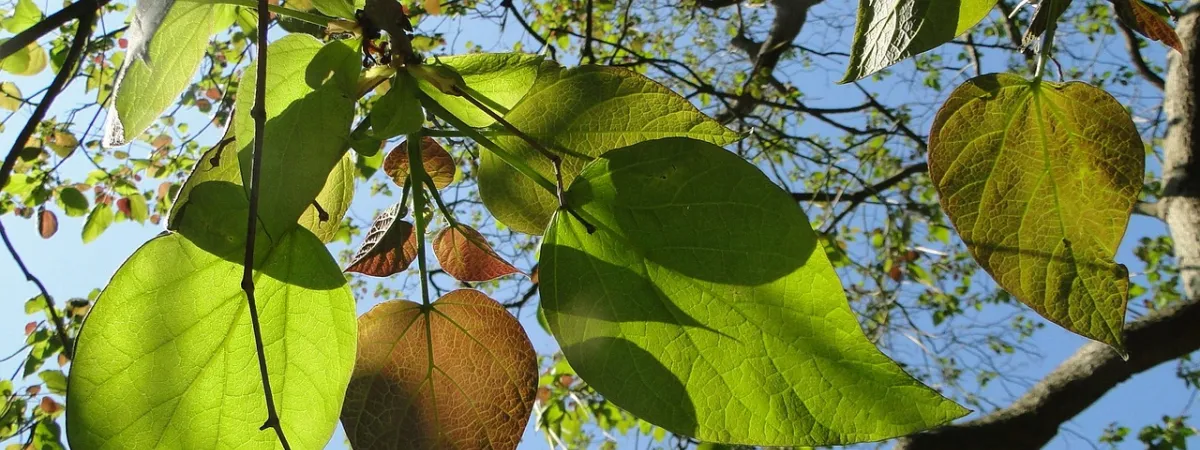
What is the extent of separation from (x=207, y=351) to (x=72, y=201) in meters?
1.13

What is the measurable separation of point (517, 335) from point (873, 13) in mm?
146

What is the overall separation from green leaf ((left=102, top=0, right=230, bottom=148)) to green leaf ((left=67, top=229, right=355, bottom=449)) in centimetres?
6

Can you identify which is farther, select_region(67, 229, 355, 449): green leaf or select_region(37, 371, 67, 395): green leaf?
select_region(37, 371, 67, 395): green leaf

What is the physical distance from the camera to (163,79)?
232 mm

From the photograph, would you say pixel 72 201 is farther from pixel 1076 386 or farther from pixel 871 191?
pixel 1076 386

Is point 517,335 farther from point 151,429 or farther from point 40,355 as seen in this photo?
point 40,355

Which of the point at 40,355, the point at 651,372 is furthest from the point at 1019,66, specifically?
the point at 40,355

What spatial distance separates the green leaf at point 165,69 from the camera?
0.73 feet

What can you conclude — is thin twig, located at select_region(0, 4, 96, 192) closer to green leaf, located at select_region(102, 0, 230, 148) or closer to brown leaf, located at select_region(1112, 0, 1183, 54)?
green leaf, located at select_region(102, 0, 230, 148)

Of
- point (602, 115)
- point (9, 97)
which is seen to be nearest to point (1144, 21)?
point (602, 115)

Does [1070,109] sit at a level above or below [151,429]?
above

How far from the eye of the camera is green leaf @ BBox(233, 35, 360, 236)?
164 millimetres

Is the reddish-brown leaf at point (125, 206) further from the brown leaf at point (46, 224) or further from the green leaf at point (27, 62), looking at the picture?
the green leaf at point (27, 62)

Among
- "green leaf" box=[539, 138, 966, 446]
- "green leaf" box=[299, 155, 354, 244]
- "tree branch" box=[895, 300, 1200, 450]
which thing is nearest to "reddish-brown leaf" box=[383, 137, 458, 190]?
"green leaf" box=[299, 155, 354, 244]
